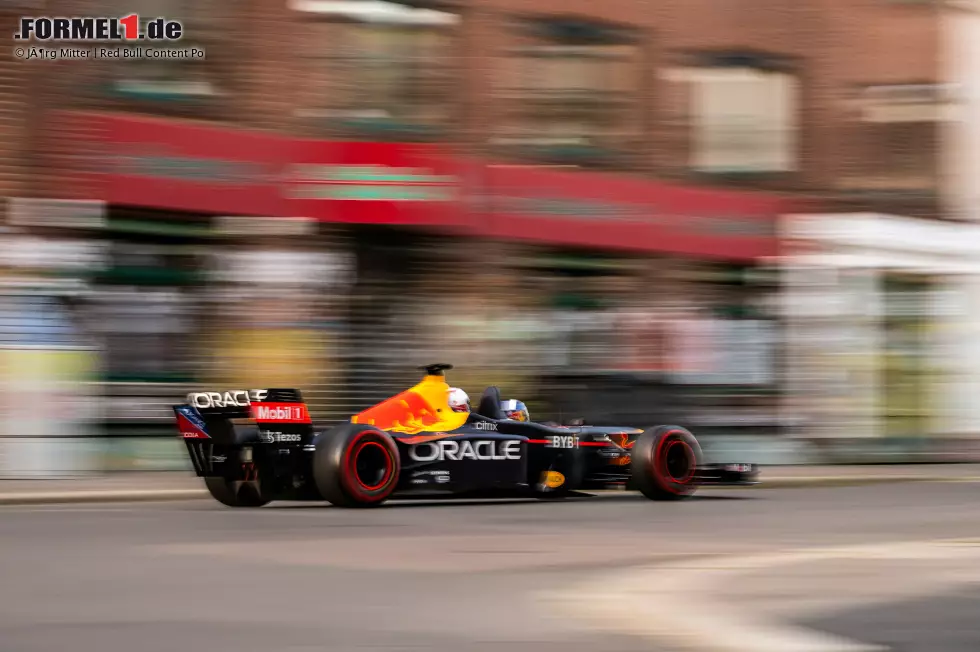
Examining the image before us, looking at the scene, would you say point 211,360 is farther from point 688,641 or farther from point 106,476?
point 688,641

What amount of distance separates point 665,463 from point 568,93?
9752mm

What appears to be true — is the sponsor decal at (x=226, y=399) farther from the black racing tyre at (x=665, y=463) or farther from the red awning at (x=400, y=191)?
the red awning at (x=400, y=191)

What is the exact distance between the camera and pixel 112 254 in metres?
21.0

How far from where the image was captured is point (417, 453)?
15109 mm

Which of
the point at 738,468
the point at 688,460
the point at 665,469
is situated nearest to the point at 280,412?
the point at 665,469

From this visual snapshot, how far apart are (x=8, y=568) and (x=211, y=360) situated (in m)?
11.8

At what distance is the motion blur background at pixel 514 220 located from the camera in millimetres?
20828

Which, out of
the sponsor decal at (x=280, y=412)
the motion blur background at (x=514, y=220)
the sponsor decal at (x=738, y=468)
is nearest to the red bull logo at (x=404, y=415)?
the sponsor decal at (x=280, y=412)

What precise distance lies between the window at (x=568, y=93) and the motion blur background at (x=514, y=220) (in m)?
0.04

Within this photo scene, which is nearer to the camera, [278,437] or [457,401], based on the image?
[278,437]

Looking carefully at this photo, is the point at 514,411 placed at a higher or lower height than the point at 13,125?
lower

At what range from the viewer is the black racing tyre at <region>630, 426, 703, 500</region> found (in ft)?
53.2

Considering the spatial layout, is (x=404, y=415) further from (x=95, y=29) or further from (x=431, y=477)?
(x=95, y=29)

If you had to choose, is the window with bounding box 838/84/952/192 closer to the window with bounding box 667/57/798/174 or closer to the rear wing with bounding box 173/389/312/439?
the window with bounding box 667/57/798/174
